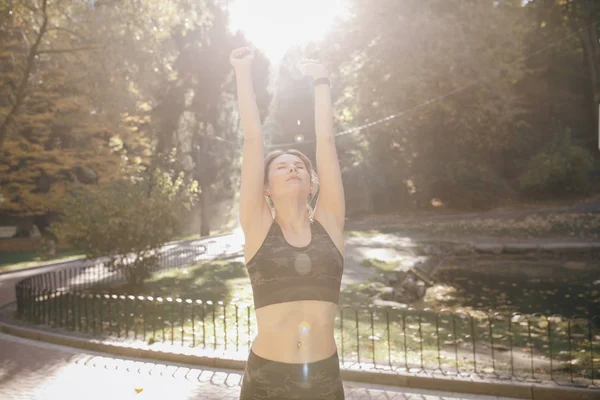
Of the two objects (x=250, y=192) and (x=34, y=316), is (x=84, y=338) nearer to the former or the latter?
(x=34, y=316)

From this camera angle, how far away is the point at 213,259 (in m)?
22.9

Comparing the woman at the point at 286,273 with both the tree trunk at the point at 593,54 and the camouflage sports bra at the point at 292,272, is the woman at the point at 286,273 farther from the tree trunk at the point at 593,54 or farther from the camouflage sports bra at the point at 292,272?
the tree trunk at the point at 593,54

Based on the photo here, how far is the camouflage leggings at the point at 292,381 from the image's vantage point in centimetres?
266

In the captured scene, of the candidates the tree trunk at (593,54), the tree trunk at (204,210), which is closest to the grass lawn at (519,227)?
the tree trunk at (204,210)

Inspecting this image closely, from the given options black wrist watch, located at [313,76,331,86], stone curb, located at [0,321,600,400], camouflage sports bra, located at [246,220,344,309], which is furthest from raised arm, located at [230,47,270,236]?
stone curb, located at [0,321,600,400]

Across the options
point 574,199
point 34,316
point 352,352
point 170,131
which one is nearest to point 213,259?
point 34,316

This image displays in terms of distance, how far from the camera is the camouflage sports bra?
2707 millimetres

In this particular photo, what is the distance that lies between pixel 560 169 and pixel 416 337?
29168 millimetres

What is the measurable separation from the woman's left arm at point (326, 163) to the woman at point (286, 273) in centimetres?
7

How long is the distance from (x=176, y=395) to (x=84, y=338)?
3.73 metres

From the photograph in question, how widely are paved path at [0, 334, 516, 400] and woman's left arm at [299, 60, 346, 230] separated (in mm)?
4675

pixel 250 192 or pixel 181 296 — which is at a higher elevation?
pixel 250 192

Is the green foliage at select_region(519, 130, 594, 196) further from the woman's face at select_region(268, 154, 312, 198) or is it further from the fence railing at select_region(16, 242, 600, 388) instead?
the woman's face at select_region(268, 154, 312, 198)

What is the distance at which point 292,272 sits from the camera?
271cm
